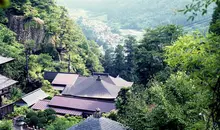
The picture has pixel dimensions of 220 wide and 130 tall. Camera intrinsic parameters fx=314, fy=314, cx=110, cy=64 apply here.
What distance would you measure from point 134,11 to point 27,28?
67.8m

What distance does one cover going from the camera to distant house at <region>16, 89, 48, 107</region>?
21.9 meters

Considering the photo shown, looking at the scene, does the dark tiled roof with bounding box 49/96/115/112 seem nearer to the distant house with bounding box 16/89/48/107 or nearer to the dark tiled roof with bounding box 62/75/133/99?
the dark tiled roof with bounding box 62/75/133/99

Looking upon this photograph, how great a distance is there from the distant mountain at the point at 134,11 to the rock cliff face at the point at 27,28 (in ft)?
126

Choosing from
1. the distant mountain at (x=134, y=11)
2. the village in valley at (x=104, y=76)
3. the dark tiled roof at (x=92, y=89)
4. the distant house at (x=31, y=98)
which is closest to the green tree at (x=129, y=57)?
the village in valley at (x=104, y=76)

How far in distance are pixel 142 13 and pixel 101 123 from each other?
8142 centimetres

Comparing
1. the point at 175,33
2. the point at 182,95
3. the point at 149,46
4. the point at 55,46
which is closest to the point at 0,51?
the point at 55,46

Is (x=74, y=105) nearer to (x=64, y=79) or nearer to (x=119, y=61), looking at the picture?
(x=64, y=79)

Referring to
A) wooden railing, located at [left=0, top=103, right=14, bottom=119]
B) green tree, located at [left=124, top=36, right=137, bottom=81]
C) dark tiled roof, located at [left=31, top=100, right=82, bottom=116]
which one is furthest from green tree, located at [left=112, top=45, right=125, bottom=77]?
wooden railing, located at [left=0, top=103, right=14, bottom=119]

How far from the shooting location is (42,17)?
3225 centimetres

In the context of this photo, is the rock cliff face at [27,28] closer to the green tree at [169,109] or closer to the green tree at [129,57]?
the green tree at [129,57]

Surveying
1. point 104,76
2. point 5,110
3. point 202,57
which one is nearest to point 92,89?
point 104,76

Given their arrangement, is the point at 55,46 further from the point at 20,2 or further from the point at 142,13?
the point at 142,13

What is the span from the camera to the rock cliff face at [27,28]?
30922mm

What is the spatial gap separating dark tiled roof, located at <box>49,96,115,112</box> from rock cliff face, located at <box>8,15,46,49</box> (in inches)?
413
